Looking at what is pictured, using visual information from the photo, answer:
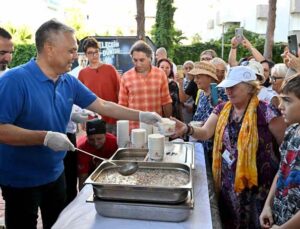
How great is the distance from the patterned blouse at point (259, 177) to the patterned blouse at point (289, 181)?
1.23 ft

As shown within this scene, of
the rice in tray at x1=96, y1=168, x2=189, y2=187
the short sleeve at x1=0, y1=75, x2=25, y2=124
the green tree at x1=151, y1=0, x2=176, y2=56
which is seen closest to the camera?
the rice in tray at x1=96, y1=168, x2=189, y2=187

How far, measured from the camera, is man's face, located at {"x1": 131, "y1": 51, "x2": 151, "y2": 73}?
11.3 ft

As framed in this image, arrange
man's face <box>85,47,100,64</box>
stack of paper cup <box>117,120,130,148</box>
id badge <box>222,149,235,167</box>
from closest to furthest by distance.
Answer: id badge <box>222,149,235,167</box> < stack of paper cup <box>117,120,130,148</box> < man's face <box>85,47,100,64</box>

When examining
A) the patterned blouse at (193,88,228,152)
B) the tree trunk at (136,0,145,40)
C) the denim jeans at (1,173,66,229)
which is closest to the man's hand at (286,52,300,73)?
the patterned blouse at (193,88,228,152)

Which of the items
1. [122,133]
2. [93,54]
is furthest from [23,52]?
[122,133]

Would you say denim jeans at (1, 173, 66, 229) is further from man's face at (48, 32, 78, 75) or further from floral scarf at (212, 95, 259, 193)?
floral scarf at (212, 95, 259, 193)

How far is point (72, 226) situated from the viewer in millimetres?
1453

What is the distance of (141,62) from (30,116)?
1.89 meters

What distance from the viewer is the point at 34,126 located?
69.9 inches

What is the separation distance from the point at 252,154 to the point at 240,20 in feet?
72.3

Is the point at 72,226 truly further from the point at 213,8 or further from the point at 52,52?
the point at 213,8

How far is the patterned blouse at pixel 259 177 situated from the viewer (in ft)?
6.86

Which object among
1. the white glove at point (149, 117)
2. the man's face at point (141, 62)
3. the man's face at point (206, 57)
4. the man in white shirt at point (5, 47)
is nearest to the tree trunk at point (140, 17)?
the man's face at point (206, 57)

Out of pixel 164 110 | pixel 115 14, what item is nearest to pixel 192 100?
pixel 164 110
